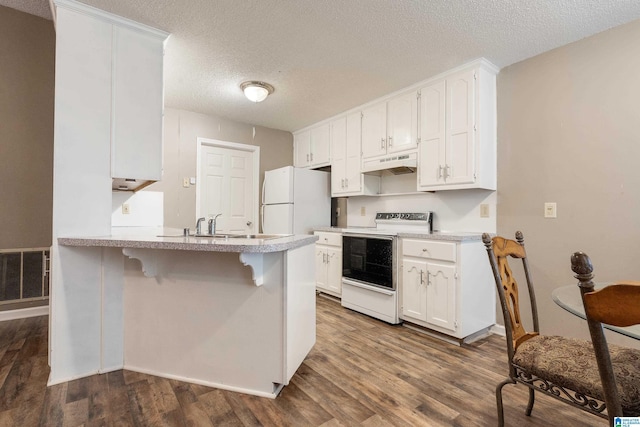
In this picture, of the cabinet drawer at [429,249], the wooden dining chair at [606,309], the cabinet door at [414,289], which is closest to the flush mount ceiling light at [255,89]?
the cabinet drawer at [429,249]

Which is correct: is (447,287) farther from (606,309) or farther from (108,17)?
(108,17)

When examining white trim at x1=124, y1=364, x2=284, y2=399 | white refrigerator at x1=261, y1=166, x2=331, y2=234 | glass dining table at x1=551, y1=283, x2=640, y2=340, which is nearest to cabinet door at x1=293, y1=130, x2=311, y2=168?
white refrigerator at x1=261, y1=166, x2=331, y2=234

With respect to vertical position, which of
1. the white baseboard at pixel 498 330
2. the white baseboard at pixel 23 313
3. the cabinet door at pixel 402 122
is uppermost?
the cabinet door at pixel 402 122

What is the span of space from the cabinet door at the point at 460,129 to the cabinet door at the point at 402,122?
381 mm

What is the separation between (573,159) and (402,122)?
1.54 meters

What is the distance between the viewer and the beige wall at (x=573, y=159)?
214 centimetres

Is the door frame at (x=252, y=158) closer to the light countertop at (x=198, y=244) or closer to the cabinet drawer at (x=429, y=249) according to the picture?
the light countertop at (x=198, y=244)

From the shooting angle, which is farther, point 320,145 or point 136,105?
point 320,145

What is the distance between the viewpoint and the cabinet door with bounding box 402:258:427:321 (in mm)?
2699

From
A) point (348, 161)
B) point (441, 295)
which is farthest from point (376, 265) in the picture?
point (348, 161)

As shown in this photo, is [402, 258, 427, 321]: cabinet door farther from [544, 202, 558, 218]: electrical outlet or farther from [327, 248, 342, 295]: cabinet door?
[544, 202, 558, 218]: electrical outlet

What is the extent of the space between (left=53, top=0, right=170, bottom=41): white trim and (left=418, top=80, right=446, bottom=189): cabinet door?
2378 mm

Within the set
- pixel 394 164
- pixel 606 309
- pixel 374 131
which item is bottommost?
pixel 606 309

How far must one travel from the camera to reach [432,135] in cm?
299
